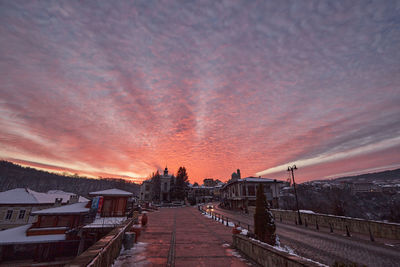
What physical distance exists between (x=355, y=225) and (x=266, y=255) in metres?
14.6

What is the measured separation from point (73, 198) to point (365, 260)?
157ft

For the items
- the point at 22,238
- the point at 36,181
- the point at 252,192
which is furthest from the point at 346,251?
the point at 36,181

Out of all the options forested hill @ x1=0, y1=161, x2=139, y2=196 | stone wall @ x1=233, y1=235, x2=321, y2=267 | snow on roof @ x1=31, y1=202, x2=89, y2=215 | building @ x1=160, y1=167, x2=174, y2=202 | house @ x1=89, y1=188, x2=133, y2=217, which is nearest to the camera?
stone wall @ x1=233, y1=235, x2=321, y2=267

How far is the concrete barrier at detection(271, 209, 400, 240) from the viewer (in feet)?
42.0

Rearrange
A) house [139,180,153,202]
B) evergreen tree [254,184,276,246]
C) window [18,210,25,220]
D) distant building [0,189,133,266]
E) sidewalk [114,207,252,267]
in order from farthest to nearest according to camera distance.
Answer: house [139,180,153,202]
window [18,210,25,220]
distant building [0,189,133,266]
evergreen tree [254,184,276,246]
sidewalk [114,207,252,267]

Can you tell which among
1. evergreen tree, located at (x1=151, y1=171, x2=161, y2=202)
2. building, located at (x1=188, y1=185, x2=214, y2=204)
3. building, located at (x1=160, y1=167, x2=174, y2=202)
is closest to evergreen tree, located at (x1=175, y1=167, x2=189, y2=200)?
building, located at (x1=160, y1=167, x2=174, y2=202)

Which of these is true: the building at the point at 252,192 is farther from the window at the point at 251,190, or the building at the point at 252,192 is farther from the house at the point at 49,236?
the house at the point at 49,236

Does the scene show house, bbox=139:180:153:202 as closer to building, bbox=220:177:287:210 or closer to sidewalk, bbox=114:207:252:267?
building, bbox=220:177:287:210

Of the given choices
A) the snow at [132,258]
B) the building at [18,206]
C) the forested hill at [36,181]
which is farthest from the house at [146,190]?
the snow at [132,258]

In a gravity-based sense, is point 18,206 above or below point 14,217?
above

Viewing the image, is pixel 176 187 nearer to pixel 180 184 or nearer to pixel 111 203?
pixel 180 184

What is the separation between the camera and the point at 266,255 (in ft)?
21.9

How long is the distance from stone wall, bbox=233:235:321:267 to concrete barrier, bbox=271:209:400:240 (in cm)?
1093

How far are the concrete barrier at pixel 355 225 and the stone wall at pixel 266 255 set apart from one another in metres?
10.9
